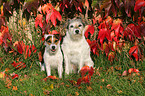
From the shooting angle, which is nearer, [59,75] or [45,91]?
[45,91]

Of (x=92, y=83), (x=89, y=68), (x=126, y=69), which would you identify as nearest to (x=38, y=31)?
(x=89, y=68)

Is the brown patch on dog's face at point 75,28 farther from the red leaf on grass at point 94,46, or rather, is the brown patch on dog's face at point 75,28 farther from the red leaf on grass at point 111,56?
the red leaf on grass at point 111,56

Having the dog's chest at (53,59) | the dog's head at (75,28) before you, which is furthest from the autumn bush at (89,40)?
the dog's chest at (53,59)

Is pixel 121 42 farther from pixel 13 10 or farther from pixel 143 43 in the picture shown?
pixel 13 10

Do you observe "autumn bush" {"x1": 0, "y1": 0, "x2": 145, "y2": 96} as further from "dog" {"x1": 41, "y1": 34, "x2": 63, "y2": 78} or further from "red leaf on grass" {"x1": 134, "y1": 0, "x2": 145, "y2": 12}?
"dog" {"x1": 41, "y1": 34, "x2": 63, "y2": 78}

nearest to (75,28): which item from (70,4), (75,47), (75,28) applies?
(75,28)

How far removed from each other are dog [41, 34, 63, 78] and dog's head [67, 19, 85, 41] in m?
0.27

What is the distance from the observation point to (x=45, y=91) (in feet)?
9.59

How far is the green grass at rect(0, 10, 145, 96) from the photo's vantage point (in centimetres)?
292

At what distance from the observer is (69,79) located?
11.0 feet

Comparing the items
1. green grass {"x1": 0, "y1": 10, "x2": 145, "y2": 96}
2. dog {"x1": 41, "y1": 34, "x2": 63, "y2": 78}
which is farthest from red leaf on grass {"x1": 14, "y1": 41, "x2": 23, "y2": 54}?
dog {"x1": 41, "y1": 34, "x2": 63, "y2": 78}

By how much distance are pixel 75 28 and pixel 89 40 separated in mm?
740

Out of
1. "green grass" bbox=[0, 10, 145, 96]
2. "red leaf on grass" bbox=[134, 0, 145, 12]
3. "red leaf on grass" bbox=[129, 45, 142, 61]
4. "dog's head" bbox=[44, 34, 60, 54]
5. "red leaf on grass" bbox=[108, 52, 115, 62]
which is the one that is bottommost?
"green grass" bbox=[0, 10, 145, 96]

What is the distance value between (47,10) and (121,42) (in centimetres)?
175
